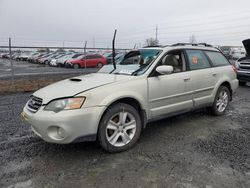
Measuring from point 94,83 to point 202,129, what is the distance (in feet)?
7.73

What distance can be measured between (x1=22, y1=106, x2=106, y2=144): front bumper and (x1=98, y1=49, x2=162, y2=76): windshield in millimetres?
1099

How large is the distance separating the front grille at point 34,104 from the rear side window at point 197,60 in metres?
2.88

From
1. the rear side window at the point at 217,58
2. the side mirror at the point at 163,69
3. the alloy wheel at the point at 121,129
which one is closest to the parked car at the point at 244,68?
the rear side window at the point at 217,58

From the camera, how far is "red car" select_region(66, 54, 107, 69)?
21.2m

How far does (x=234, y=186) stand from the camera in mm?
2592

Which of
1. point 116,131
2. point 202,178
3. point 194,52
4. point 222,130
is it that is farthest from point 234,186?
point 194,52

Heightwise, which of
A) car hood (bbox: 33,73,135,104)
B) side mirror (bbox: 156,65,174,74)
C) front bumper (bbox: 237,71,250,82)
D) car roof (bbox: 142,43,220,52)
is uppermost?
car roof (bbox: 142,43,220,52)

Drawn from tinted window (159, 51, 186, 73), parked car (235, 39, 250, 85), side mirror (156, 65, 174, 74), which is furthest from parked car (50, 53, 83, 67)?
side mirror (156, 65, 174, 74)

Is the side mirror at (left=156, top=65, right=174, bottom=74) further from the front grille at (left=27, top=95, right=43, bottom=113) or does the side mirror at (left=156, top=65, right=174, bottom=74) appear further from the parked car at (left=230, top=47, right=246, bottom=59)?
the parked car at (left=230, top=47, right=246, bottom=59)

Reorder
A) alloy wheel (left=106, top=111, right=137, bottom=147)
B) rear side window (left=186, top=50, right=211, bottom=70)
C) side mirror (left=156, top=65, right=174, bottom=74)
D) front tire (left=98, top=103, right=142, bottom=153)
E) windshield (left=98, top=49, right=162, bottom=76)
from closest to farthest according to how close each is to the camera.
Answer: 1. front tire (left=98, top=103, right=142, bottom=153)
2. alloy wheel (left=106, top=111, right=137, bottom=147)
3. side mirror (left=156, top=65, right=174, bottom=74)
4. windshield (left=98, top=49, right=162, bottom=76)
5. rear side window (left=186, top=50, right=211, bottom=70)

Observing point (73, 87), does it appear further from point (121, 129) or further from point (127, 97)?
point (121, 129)

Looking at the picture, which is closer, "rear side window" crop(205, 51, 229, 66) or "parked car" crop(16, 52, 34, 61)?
"rear side window" crop(205, 51, 229, 66)

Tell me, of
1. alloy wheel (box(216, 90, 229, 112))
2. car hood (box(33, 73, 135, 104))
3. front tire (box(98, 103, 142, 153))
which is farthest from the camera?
alloy wheel (box(216, 90, 229, 112))

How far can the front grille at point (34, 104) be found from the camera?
327 centimetres
